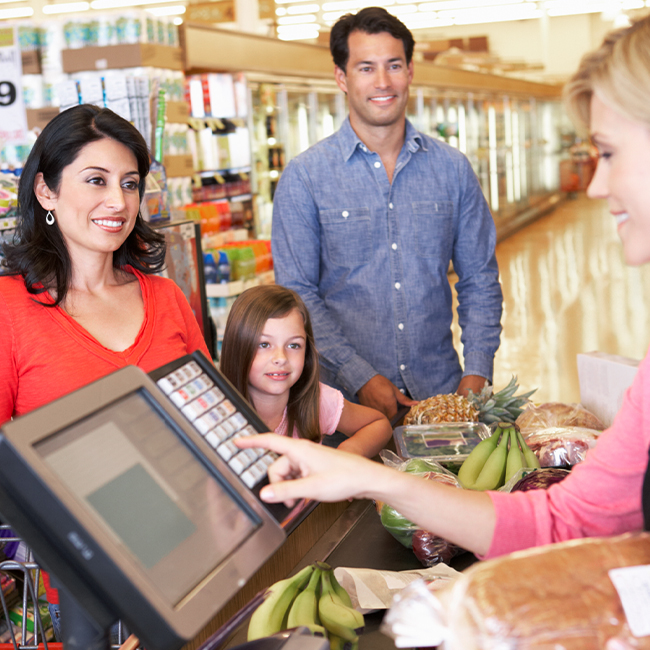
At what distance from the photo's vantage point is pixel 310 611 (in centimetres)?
108

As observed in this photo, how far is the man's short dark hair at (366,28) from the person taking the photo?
2553 millimetres

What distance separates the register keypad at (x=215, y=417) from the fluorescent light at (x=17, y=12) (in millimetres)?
13024

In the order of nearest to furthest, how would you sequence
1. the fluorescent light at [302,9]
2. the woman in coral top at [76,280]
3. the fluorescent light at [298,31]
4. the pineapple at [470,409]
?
1. the woman in coral top at [76,280]
2. the pineapple at [470,409]
3. the fluorescent light at [302,9]
4. the fluorescent light at [298,31]

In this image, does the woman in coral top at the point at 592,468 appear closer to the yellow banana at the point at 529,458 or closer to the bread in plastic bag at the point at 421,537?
the bread in plastic bag at the point at 421,537

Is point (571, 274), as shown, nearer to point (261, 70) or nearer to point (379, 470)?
point (261, 70)

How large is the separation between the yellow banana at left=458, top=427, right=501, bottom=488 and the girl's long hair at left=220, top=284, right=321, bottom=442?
0.49 metres

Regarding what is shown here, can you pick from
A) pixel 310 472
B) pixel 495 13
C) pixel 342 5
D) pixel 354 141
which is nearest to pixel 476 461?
pixel 310 472

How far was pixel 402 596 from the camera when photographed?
0.75 m

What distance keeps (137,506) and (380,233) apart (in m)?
2.01

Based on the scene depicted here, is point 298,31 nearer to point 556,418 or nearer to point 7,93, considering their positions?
point 7,93

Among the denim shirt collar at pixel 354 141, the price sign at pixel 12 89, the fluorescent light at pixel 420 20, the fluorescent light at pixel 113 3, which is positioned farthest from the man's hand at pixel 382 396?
the fluorescent light at pixel 420 20

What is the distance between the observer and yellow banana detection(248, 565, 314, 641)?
1.06 meters

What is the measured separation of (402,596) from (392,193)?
205 centimetres

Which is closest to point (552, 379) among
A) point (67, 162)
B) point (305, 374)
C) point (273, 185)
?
Result: point (273, 185)
